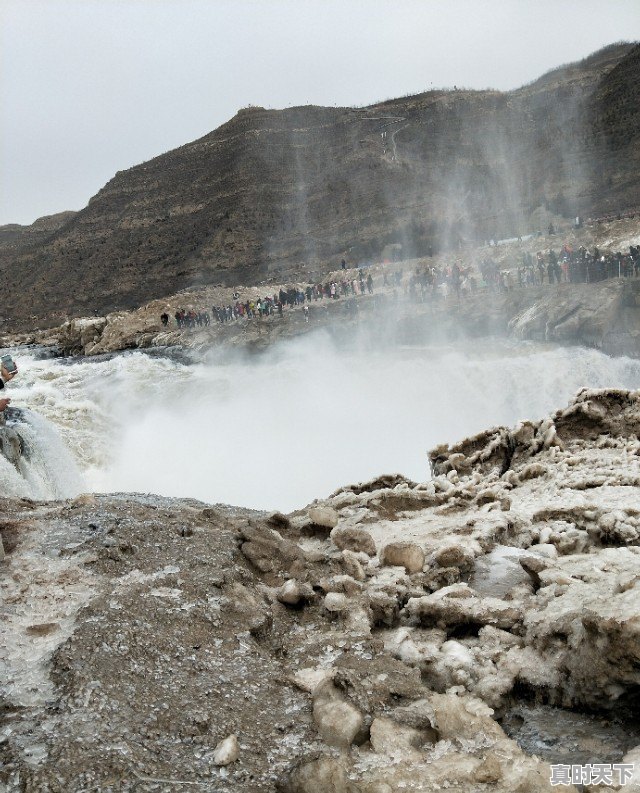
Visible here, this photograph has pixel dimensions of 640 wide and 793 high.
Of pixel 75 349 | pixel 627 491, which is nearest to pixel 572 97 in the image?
pixel 75 349

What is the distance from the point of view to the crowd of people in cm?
1834

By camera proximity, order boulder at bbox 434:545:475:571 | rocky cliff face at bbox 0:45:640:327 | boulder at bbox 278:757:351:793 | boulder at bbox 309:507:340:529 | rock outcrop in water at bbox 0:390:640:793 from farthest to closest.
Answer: rocky cliff face at bbox 0:45:640:327 → boulder at bbox 309:507:340:529 → boulder at bbox 434:545:475:571 → rock outcrop in water at bbox 0:390:640:793 → boulder at bbox 278:757:351:793

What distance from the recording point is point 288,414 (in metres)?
16.1

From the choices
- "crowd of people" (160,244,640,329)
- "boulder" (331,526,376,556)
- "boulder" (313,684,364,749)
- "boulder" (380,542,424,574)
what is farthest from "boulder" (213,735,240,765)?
"crowd of people" (160,244,640,329)

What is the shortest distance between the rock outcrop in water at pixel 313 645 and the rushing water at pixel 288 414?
6.80m

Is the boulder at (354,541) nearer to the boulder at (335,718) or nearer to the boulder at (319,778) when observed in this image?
the boulder at (335,718)

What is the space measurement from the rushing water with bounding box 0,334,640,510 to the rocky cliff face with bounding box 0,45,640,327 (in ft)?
78.0

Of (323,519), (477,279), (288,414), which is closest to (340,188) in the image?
(477,279)

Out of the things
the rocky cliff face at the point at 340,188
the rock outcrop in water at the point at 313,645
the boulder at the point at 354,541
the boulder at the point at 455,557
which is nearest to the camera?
the rock outcrop in water at the point at 313,645

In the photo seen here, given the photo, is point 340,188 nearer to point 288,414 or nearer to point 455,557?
point 288,414

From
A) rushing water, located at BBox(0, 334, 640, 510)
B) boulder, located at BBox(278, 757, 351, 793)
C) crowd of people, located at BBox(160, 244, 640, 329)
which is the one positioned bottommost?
rushing water, located at BBox(0, 334, 640, 510)

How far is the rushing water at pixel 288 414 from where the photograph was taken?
496 inches

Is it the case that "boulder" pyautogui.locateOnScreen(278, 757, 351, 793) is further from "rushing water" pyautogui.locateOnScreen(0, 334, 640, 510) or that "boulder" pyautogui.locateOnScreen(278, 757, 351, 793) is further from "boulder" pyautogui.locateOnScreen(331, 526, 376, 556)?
"rushing water" pyautogui.locateOnScreen(0, 334, 640, 510)

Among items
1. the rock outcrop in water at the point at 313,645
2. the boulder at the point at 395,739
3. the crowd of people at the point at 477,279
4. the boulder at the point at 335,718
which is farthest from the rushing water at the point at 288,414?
the boulder at the point at 395,739
